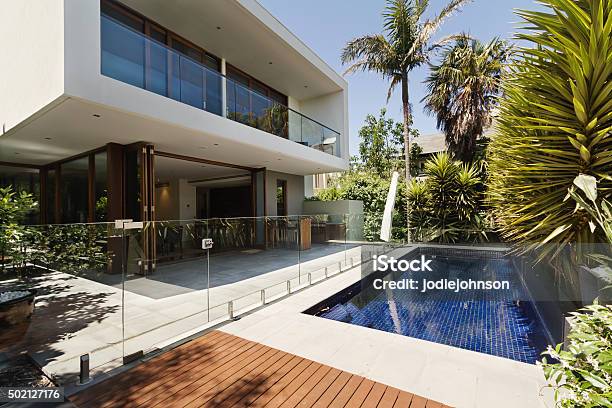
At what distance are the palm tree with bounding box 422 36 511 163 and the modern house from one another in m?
5.28

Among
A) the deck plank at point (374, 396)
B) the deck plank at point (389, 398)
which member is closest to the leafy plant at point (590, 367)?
the deck plank at point (389, 398)

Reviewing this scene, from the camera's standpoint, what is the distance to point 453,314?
5840mm

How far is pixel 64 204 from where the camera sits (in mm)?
10273

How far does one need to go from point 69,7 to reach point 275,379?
634 cm

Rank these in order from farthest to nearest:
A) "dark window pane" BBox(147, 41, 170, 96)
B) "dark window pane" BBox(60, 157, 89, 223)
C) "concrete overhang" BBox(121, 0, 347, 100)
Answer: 1. "dark window pane" BBox(60, 157, 89, 223)
2. "concrete overhang" BBox(121, 0, 347, 100)
3. "dark window pane" BBox(147, 41, 170, 96)

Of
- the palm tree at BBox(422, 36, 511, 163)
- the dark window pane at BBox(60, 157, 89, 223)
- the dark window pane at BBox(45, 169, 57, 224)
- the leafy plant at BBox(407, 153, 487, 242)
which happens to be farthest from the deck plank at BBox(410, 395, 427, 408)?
the palm tree at BBox(422, 36, 511, 163)

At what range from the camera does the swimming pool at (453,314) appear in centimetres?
462

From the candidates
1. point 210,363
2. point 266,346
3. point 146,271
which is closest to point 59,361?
point 146,271

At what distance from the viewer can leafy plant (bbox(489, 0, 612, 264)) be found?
328 cm

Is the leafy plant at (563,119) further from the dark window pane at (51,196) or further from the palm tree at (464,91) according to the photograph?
the dark window pane at (51,196)

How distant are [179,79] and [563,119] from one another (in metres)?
7.08

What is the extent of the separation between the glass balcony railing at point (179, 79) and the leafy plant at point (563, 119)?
632cm

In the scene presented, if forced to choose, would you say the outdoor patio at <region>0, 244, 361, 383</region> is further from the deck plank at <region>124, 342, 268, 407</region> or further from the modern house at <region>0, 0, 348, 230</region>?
the modern house at <region>0, 0, 348, 230</region>

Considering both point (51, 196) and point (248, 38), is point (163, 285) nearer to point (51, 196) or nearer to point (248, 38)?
point (248, 38)
